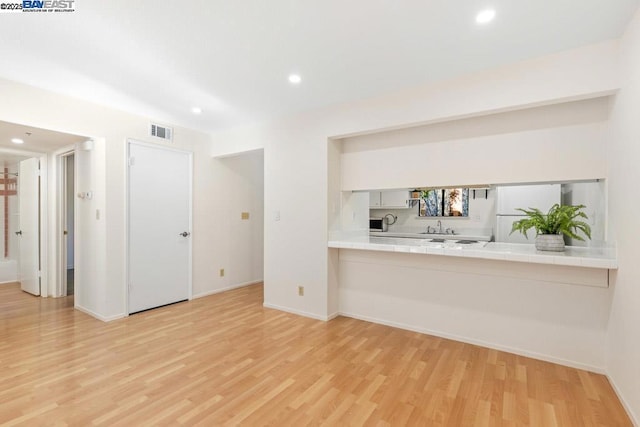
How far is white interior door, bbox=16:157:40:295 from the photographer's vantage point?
15.5 feet

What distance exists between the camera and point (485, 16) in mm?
1985

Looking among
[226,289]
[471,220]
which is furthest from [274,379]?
[471,220]

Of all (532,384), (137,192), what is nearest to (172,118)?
(137,192)

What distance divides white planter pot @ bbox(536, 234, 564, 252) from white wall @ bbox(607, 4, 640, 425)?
1.14 ft

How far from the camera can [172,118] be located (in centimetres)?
410

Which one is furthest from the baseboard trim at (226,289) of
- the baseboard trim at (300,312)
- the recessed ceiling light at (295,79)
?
the recessed ceiling light at (295,79)

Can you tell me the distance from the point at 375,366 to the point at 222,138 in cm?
386

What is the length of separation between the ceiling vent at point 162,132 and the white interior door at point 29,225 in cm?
223

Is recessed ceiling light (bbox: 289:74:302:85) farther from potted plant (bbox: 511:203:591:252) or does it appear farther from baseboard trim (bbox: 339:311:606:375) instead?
baseboard trim (bbox: 339:311:606:375)

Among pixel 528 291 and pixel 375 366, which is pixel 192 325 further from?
pixel 528 291

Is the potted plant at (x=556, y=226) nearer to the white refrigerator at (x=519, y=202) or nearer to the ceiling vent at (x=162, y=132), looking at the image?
the white refrigerator at (x=519, y=202)

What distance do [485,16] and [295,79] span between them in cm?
165

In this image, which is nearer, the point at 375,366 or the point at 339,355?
the point at 375,366

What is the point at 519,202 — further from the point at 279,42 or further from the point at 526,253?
the point at 279,42
